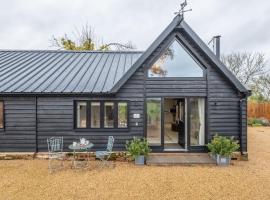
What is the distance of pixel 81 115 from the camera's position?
9344mm

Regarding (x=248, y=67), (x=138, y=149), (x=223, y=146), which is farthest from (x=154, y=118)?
(x=248, y=67)

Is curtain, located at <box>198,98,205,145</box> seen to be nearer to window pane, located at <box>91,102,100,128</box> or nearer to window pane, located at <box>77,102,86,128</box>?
window pane, located at <box>91,102,100,128</box>

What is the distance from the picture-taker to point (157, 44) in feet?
29.4

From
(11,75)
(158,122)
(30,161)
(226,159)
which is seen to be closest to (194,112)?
(158,122)

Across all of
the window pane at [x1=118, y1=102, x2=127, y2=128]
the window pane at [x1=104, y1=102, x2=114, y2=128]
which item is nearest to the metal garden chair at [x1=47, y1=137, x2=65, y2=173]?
the window pane at [x1=104, y1=102, x2=114, y2=128]

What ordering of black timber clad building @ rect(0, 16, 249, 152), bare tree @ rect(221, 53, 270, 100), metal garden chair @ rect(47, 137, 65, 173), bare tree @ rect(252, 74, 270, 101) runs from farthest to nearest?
bare tree @ rect(221, 53, 270, 100) → bare tree @ rect(252, 74, 270, 101) → black timber clad building @ rect(0, 16, 249, 152) → metal garden chair @ rect(47, 137, 65, 173)

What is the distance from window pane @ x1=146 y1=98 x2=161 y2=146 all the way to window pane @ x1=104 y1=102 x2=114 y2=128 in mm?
1422

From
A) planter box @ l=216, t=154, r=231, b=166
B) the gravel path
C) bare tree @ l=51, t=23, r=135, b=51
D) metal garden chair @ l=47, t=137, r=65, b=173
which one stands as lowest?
the gravel path

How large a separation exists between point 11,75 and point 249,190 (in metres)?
10.1

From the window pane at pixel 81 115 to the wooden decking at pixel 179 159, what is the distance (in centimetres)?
290

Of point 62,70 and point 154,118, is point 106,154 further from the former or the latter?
point 62,70

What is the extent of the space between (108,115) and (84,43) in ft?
60.1

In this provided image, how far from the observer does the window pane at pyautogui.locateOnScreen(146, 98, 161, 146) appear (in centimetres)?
938

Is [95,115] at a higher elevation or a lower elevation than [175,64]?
lower
